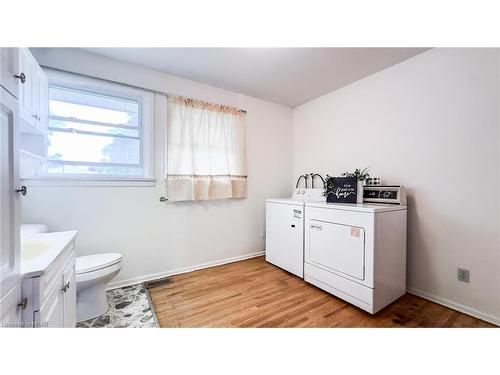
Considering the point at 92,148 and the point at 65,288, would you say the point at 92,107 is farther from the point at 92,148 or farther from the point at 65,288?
the point at 65,288

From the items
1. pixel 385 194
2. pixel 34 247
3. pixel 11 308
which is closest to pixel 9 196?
pixel 11 308

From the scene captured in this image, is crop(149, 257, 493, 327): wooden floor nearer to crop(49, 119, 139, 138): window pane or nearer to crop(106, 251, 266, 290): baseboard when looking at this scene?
crop(106, 251, 266, 290): baseboard

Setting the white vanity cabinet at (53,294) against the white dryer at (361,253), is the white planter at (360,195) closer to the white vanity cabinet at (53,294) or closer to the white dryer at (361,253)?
the white dryer at (361,253)

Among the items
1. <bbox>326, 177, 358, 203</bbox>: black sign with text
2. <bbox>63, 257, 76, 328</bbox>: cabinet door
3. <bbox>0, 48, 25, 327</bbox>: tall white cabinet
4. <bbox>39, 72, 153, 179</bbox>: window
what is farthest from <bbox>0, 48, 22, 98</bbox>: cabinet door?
<bbox>326, 177, 358, 203</bbox>: black sign with text

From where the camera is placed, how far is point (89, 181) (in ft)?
6.29

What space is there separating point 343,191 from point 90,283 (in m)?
2.42

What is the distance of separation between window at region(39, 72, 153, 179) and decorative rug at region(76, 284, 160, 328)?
3.90 feet

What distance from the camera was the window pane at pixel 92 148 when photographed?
Result: 1857mm

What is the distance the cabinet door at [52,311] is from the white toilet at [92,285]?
0.49 metres

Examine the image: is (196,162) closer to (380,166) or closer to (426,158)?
(380,166)

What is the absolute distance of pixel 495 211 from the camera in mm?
1531

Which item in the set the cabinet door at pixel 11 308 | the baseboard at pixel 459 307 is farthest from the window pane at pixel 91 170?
the baseboard at pixel 459 307
